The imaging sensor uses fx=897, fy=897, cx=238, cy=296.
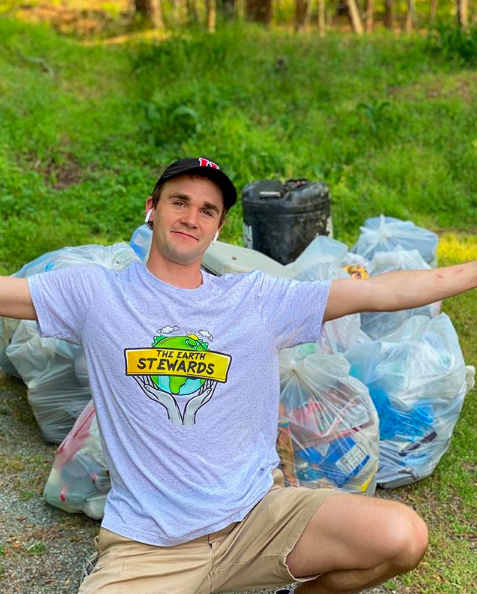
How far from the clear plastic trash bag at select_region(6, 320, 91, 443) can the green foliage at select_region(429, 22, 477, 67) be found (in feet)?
22.9

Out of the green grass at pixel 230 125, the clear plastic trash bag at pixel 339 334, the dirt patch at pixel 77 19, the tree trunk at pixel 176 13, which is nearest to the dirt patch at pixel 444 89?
the green grass at pixel 230 125

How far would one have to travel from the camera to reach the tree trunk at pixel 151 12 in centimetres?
1183

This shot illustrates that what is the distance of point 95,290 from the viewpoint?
2621mm

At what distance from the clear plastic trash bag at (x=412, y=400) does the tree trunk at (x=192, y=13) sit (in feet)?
26.5

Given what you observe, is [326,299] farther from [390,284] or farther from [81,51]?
[81,51]

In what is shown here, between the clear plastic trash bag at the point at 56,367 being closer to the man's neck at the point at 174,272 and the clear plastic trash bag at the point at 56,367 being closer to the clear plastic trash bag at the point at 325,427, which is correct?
the clear plastic trash bag at the point at 325,427

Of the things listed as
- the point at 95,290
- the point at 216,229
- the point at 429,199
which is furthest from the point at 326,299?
the point at 429,199

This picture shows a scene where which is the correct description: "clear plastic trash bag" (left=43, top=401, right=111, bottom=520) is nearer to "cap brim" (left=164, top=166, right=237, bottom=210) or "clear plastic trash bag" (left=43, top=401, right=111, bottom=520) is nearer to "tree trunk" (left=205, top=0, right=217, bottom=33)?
"cap brim" (left=164, top=166, right=237, bottom=210)

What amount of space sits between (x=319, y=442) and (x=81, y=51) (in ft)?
26.4

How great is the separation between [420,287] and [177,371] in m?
0.77

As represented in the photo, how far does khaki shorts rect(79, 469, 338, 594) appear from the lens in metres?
2.48

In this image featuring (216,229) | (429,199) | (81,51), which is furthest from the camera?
(81,51)

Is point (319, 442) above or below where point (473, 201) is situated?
above

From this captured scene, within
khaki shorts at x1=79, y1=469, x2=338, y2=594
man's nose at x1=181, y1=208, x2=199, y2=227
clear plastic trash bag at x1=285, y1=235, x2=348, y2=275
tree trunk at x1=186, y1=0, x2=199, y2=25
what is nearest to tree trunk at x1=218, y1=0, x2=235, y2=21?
tree trunk at x1=186, y1=0, x2=199, y2=25
